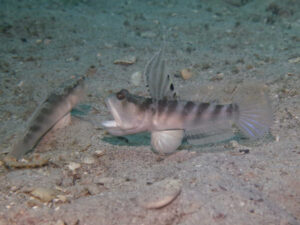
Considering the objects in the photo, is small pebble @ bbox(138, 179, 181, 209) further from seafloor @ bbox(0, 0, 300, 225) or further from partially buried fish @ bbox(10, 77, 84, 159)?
partially buried fish @ bbox(10, 77, 84, 159)

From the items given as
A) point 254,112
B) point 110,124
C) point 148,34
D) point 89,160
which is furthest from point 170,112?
point 148,34

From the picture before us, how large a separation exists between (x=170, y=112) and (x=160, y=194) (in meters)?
1.02

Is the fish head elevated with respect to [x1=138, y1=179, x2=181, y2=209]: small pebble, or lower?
elevated

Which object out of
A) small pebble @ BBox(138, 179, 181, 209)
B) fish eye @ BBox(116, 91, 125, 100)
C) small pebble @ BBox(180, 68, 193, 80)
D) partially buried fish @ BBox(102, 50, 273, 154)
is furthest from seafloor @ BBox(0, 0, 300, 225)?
fish eye @ BBox(116, 91, 125, 100)

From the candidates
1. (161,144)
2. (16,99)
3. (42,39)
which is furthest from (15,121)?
(42,39)

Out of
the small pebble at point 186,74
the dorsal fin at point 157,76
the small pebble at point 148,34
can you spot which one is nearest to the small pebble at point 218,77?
the small pebble at point 186,74

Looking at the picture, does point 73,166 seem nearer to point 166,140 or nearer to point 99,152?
point 99,152

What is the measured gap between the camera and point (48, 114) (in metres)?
3.78

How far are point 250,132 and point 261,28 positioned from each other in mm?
7259

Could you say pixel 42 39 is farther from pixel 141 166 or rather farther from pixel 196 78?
pixel 141 166

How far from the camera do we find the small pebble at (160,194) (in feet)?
7.49

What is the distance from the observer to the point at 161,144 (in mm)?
3098

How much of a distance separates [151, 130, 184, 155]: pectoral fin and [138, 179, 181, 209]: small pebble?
633mm

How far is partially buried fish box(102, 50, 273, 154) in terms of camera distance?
2984 mm
